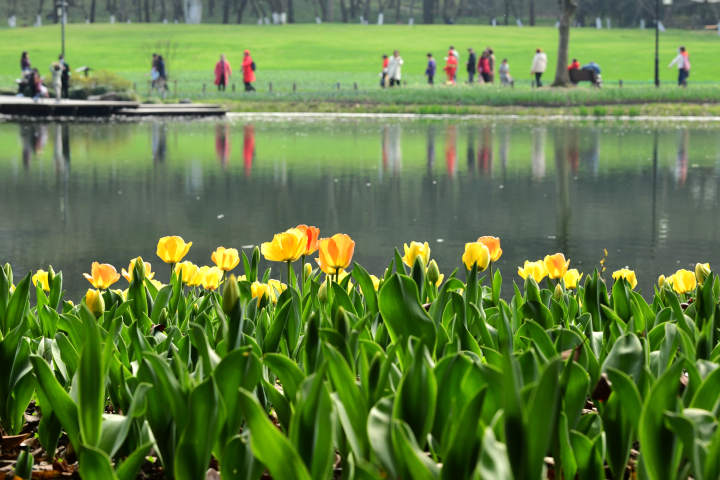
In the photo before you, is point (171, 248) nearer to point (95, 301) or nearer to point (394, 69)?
point (95, 301)

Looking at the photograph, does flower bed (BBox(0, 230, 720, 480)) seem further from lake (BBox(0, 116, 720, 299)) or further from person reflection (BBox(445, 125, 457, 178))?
person reflection (BBox(445, 125, 457, 178))

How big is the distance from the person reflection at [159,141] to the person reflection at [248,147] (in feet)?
4.52

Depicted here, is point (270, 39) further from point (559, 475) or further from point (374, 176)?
point (559, 475)

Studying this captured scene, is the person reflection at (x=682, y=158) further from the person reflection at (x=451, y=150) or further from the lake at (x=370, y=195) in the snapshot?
the person reflection at (x=451, y=150)

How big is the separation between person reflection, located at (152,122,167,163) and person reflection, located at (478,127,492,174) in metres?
5.09

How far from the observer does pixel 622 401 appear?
2.31 metres

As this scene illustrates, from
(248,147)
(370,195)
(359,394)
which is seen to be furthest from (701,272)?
(248,147)

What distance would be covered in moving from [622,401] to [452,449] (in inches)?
18.6

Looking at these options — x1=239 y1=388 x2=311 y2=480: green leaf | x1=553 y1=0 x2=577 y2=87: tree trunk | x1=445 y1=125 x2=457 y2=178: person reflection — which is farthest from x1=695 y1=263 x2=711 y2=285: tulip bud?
x1=553 y1=0 x2=577 y2=87: tree trunk

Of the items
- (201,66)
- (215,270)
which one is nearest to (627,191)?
(215,270)

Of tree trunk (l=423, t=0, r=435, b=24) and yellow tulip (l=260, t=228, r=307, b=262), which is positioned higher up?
tree trunk (l=423, t=0, r=435, b=24)

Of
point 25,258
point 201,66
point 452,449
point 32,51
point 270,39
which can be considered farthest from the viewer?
point 270,39

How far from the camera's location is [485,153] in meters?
20.8

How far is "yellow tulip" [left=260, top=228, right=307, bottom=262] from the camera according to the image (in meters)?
3.35
